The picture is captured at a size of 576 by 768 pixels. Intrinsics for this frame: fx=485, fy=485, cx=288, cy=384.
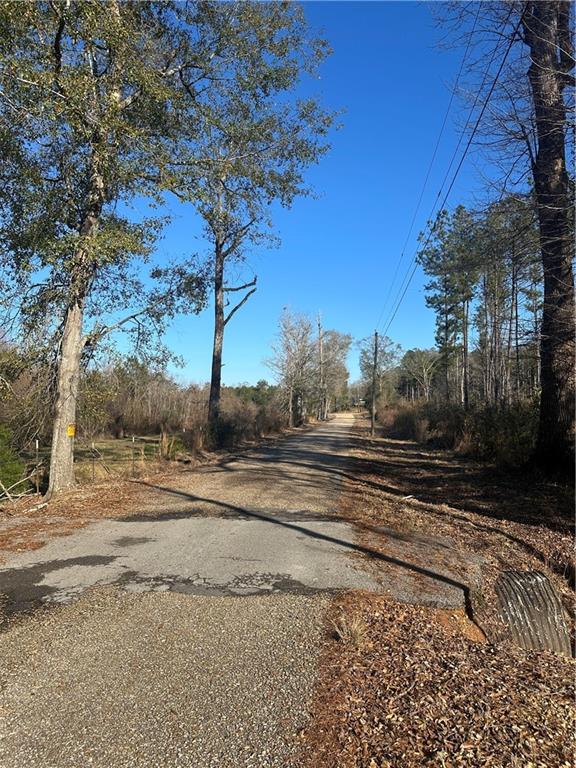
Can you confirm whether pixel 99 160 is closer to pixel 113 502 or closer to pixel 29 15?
pixel 29 15

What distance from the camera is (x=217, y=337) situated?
22531mm

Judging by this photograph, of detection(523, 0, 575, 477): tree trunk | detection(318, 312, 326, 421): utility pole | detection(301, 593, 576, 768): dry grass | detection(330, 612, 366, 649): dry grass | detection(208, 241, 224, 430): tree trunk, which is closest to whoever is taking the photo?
detection(301, 593, 576, 768): dry grass

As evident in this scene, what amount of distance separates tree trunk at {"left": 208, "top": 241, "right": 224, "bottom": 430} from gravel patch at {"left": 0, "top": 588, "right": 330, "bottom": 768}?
55.6 feet

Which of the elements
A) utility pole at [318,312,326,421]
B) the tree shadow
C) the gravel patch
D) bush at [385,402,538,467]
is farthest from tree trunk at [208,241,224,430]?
utility pole at [318,312,326,421]

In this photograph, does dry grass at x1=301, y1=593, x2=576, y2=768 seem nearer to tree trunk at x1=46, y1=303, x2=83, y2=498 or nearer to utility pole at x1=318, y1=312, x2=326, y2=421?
tree trunk at x1=46, y1=303, x2=83, y2=498

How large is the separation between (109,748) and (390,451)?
18.7m

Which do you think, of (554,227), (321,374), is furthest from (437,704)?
(321,374)

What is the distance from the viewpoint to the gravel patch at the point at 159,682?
2439mm

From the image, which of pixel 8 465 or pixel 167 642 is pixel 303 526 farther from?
pixel 8 465

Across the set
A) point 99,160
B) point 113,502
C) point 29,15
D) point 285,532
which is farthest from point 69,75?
point 285,532

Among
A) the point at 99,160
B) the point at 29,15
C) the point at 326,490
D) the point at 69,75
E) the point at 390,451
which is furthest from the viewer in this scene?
the point at 390,451

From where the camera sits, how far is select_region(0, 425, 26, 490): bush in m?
9.45

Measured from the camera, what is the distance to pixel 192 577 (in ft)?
16.1

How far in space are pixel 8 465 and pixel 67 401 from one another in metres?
2.03
